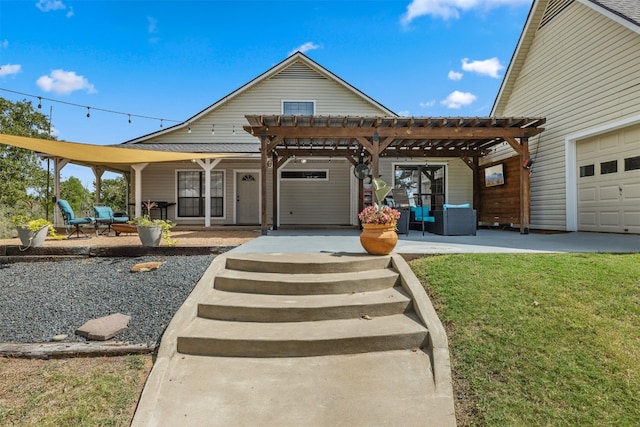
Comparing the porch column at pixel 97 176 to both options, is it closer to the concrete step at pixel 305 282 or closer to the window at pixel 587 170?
the concrete step at pixel 305 282

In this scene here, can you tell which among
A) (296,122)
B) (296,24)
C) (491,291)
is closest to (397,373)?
(491,291)

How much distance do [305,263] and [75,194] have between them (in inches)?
1041

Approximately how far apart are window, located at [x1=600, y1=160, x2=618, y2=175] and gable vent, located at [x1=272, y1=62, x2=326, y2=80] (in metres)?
8.79

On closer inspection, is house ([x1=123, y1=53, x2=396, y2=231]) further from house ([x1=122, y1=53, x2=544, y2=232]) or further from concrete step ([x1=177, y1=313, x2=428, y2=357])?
concrete step ([x1=177, y1=313, x2=428, y2=357])

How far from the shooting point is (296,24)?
12.9 m

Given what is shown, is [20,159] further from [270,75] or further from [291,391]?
[291,391]

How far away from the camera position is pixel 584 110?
8.12 meters

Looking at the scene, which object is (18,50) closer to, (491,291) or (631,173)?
(491,291)

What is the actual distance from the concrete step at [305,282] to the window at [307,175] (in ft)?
28.6

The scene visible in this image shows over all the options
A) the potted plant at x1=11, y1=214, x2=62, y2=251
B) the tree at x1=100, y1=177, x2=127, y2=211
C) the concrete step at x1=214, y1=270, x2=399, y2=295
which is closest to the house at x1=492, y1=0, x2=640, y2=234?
the concrete step at x1=214, y1=270, x2=399, y2=295

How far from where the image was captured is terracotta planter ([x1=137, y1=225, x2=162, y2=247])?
536 cm

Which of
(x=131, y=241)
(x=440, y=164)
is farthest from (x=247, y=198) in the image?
(x=440, y=164)

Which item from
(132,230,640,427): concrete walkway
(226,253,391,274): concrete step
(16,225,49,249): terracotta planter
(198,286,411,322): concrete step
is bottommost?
(132,230,640,427): concrete walkway

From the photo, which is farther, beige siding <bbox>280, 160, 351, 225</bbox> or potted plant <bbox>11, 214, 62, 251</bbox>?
beige siding <bbox>280, 160, 351, 225</bbox>
